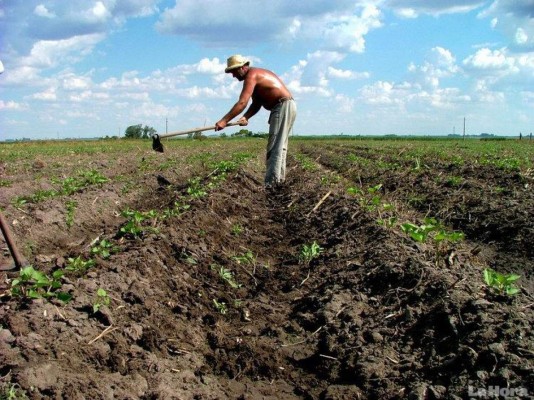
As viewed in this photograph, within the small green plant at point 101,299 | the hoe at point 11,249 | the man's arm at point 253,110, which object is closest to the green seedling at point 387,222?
the small green plant at point 101,299

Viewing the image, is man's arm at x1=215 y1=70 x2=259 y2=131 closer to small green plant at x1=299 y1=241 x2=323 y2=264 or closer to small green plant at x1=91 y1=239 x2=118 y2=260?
small green plant at x1=299 y1=241 x2=323 y2=264

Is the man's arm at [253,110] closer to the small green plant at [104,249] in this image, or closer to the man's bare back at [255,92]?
the man's bare back at [255,92]

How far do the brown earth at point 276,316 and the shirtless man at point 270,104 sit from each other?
2539 mm

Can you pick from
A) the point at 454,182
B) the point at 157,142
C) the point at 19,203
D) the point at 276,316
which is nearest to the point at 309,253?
the point at 276,316

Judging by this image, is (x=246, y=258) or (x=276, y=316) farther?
(x=246, y=258)

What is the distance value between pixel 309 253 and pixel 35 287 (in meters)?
3.06

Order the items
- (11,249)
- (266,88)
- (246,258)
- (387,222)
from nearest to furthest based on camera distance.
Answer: (11,249) → (246,258) → (387,222) → (266,88)

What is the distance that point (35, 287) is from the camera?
12.2ft

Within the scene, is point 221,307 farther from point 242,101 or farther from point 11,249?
point 242,101

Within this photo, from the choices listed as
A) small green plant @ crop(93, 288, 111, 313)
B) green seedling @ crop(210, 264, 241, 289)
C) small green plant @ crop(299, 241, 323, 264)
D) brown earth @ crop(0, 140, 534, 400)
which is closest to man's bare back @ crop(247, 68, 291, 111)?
brown earth @ crop(0, 140, 534, 400)

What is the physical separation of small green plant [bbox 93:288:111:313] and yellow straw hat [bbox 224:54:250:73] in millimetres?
5768

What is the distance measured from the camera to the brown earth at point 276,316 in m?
3.12

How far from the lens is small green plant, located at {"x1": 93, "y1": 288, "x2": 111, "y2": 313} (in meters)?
3.77

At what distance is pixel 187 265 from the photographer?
543 cm
